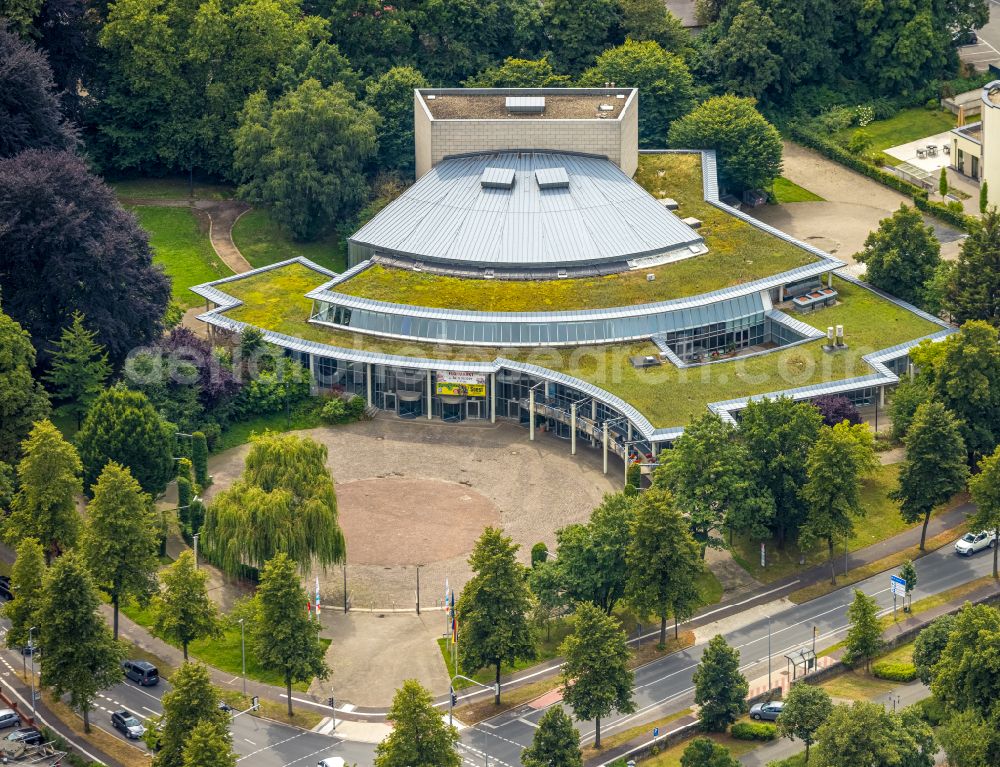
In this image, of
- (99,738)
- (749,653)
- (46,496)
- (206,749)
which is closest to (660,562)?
(749,653)

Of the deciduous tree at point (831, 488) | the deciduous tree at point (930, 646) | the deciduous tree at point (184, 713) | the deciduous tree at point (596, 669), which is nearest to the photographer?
the deciduous tree at point (184, 713)

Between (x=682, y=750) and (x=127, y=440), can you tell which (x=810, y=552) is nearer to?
(x=682, y=750)

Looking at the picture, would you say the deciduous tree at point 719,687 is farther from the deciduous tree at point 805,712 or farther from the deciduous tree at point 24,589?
the deciduous tree at point 24,589

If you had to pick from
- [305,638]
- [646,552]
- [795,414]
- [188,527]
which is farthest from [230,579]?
[795,414]

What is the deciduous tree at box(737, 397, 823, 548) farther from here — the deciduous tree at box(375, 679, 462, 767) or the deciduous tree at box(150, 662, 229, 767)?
the deciduous tree at box(150, 662, 229, 767)

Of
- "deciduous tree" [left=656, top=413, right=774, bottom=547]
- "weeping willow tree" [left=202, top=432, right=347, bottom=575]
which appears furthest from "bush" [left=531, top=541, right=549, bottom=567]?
"weeping willow tree" [left=202, top=432, right=347, bottom=575]

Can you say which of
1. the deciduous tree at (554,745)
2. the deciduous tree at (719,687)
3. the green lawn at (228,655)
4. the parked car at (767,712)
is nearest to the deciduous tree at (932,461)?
the parked car at (767,712)
